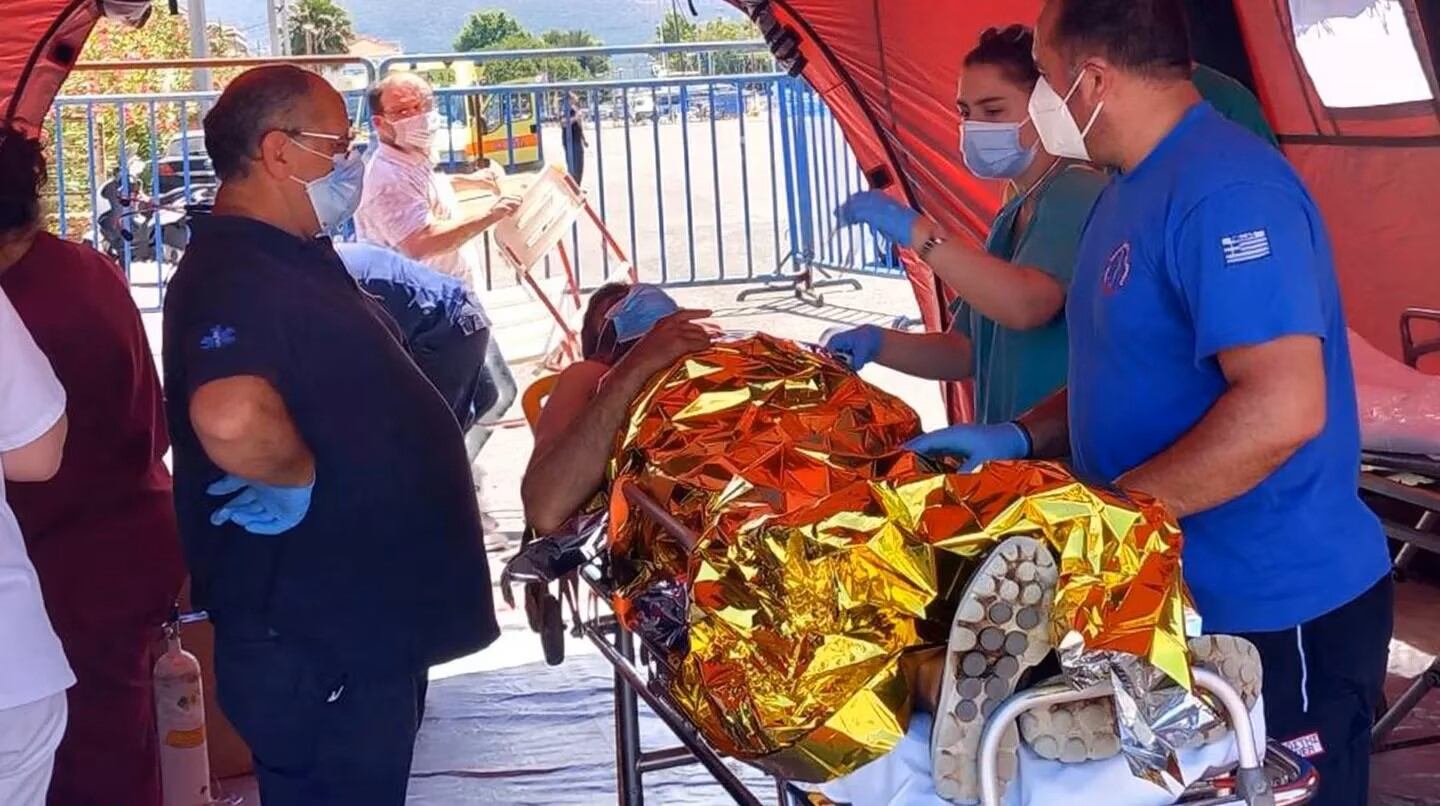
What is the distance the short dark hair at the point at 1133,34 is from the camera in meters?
1.86

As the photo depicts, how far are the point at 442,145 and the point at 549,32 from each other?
18560 millimetres

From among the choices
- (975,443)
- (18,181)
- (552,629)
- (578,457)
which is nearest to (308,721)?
(552,629)

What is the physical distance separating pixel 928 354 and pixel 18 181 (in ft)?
4.83

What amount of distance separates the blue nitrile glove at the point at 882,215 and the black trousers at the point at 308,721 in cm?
98

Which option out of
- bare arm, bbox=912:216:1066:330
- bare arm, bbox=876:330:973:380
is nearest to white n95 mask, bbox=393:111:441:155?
bare arm, bbox=876:330:973:380

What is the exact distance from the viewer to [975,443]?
195 cm

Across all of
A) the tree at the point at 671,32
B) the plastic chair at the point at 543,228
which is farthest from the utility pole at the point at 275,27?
the plastic chair at the point at 543,228

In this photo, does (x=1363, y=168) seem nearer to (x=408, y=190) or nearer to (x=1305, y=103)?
(x=1305, y=103)

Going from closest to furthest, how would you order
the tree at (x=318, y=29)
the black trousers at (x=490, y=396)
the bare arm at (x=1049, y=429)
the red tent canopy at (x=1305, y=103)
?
1. the bare arm at (x=1049, y=429)
2. the red tent canopy at (x=1305, y=103)
3. the black trousers at (x=490, y=396)
4. the tree at (x=318, y=29)

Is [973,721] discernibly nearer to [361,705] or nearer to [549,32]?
[361,705]

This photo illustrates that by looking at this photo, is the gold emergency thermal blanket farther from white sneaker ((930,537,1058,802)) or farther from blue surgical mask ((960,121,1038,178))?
blue surgical mask ((960,121,1038,178))

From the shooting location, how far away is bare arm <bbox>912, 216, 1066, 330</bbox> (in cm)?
232

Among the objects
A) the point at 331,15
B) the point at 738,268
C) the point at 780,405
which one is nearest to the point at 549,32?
the point at 331,15

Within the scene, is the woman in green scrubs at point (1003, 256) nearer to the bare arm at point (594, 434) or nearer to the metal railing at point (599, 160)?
the bare arm at point (594, 434)
